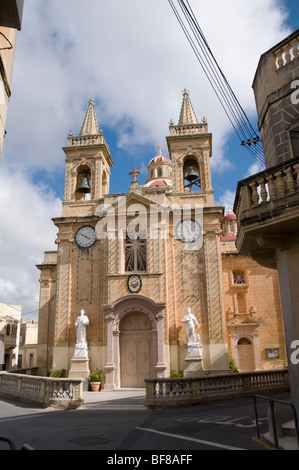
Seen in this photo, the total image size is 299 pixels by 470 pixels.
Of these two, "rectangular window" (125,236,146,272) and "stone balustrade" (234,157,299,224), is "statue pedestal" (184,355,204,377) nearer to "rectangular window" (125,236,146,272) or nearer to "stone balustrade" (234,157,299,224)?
"rectangular window" (125,236,146,272)

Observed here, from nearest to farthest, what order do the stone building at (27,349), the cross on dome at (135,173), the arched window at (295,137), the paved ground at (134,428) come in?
the paved ground at (134,428)
the arched window at (295,137)
the cross on dome at (135,173)
the stone building at (27,349)

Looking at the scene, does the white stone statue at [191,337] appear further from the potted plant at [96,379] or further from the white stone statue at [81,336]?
the white stone statue at [81,336]

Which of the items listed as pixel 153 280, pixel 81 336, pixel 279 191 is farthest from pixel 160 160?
pixel 279 191

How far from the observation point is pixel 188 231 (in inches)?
845

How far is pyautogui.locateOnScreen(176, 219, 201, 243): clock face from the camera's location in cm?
2131

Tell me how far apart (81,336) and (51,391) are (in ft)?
19.6

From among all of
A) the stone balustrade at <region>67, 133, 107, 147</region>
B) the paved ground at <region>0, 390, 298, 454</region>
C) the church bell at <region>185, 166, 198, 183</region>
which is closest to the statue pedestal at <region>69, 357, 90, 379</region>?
the paved ground at <region>0, 390, 298, 454</region>

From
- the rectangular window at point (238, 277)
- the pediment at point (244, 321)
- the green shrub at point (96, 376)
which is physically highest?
the rectangular window at point (238, 277)

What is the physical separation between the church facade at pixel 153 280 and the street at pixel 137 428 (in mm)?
6097

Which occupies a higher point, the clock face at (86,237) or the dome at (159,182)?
the dome at (159,182)

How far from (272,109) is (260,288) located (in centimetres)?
1577

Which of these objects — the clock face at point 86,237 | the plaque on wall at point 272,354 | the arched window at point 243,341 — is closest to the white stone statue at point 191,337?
the arched window at point 243,341

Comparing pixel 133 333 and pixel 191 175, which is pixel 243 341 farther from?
pixel 191 175

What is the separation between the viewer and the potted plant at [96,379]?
18.8 m
